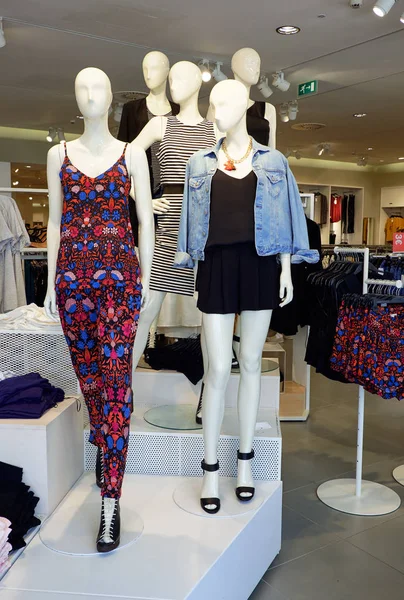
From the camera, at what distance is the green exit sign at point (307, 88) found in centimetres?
557

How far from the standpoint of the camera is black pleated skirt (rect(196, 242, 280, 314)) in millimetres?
2000

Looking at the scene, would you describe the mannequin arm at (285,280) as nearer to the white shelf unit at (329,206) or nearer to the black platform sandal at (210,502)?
the black platform sandal at (210,502)

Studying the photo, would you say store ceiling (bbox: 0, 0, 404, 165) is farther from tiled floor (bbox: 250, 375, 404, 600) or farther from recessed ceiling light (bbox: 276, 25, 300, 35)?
tiled floor (bbox: 250, 375, 404, 600)

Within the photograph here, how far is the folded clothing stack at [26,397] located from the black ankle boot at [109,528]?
489 millimetres

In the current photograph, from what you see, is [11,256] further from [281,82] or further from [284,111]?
[284,111]

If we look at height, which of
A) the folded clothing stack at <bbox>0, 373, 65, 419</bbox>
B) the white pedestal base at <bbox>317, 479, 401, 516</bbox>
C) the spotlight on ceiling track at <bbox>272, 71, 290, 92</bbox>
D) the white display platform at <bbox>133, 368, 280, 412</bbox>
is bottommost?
the white pedestal base at <bbox>317, 479, 401, 516</bbox>

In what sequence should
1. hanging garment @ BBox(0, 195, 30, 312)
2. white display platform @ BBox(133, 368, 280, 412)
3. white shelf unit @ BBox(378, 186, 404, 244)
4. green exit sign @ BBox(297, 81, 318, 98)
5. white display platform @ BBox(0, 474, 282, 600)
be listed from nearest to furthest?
white display platform @ BBox(0, 474, 282, 600)
white display platform @ BBox(133, 368, 280, 412)
hanging garment @ BBox(0, 195, 30, 312)
green exit sign @ BBox(297, 81, 318, 98)
white shelf unit @ BBox(378, 186, 404, 244)

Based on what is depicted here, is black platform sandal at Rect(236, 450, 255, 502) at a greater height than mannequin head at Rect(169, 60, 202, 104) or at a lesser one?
lesser

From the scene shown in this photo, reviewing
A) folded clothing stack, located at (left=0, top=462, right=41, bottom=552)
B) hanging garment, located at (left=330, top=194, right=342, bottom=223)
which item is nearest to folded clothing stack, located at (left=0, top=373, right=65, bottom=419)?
folded clothing stack, located at (left=0, top=462, right=41, bottom=552)

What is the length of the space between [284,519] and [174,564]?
972 mm

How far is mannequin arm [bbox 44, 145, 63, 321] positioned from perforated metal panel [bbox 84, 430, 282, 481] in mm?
857

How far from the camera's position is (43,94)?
614 centimetres

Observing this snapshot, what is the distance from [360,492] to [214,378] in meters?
1.28

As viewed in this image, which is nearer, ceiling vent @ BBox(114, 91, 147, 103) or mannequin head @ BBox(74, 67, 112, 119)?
mannequin head @ BBox(74, 67, 112, 119)
